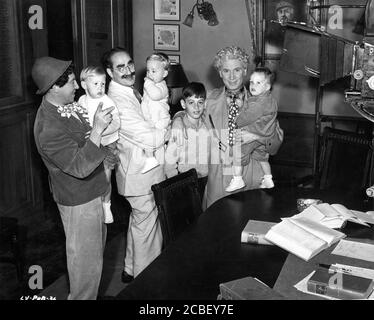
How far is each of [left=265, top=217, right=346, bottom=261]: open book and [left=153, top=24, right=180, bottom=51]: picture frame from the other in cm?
391

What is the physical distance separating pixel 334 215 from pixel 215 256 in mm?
708

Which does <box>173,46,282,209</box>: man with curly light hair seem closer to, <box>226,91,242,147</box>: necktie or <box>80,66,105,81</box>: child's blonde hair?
<box>226,91,242,147</box>: necktie

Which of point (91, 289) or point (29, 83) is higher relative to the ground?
point (29, 83)

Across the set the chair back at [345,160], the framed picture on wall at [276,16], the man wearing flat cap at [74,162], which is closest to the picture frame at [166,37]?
the framed picture on wall at [276,16]

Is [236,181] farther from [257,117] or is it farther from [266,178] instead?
[257,117]

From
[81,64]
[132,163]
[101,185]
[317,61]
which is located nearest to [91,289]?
[101,185]

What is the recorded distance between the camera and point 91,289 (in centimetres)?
299

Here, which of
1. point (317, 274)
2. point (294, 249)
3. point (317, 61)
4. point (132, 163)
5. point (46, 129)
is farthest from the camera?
point (132, 163)

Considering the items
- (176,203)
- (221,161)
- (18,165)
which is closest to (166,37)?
(18,165)

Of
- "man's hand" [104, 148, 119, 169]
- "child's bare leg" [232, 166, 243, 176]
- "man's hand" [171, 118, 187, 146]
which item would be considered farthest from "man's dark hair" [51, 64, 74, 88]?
"child's bare leg" [232, 166, 243, 176]

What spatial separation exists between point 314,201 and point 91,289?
4.33ft

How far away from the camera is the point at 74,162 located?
8.77ft

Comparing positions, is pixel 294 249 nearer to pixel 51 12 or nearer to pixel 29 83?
pixel 29 83
